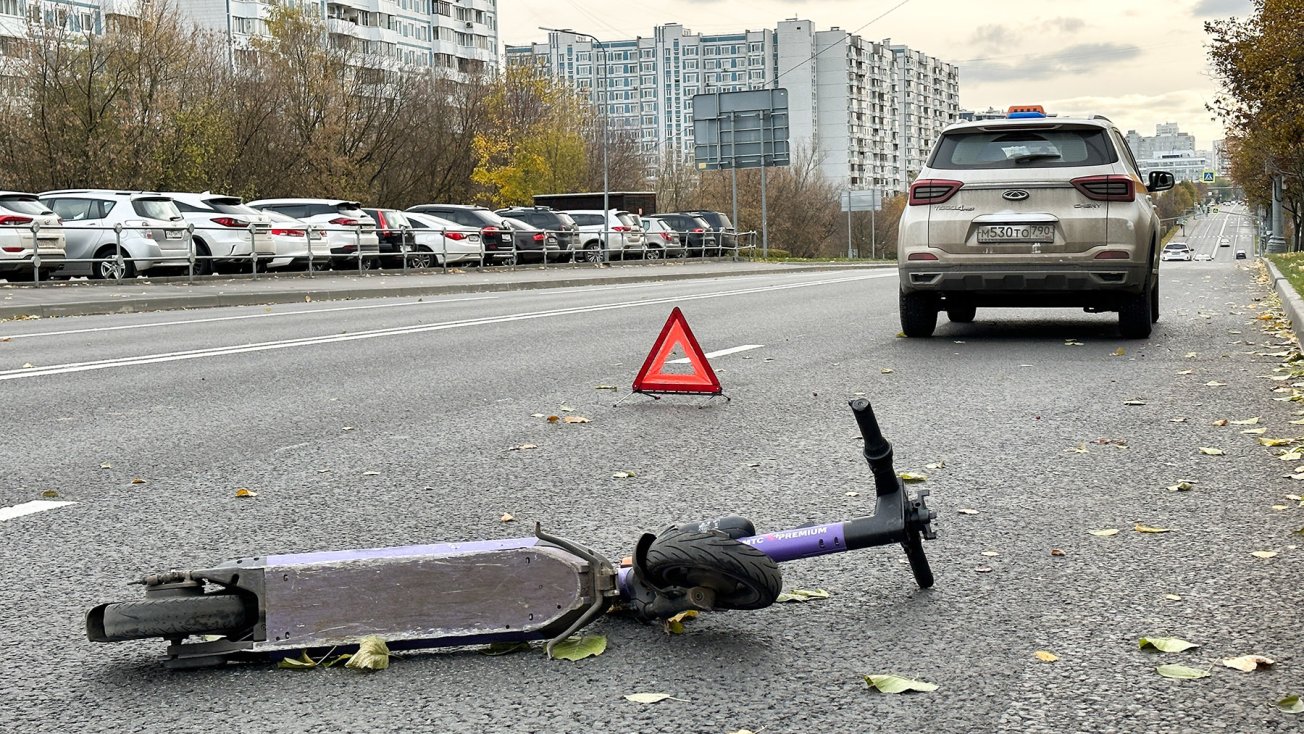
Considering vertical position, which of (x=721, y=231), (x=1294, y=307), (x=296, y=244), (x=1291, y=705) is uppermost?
(x=721, y=231)

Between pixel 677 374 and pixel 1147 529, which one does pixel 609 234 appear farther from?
pixel 1147 529

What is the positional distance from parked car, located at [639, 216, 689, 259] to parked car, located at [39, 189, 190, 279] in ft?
69.5

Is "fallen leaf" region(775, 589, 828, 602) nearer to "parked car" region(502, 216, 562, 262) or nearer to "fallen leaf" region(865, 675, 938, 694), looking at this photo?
"fallen leaf" region(865, 675, 938, 694)

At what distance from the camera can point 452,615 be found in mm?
3705

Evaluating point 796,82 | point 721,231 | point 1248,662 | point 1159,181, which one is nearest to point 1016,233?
point 1159,181

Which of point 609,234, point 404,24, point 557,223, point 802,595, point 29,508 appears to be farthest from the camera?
point 404,24

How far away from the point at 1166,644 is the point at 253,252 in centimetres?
2581

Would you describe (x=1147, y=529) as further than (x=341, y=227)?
No

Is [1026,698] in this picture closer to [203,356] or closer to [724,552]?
[724,552]

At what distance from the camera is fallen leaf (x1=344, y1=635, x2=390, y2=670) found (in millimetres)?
3613

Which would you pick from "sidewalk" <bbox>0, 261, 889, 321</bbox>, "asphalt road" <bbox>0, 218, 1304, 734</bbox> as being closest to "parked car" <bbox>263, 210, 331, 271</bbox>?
"sidewalk" <bbox>0, 261, 889, 321</bbox>

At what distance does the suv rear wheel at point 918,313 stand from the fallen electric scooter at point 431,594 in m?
9.08

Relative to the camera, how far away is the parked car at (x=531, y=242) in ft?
126

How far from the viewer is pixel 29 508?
560 centimetres
